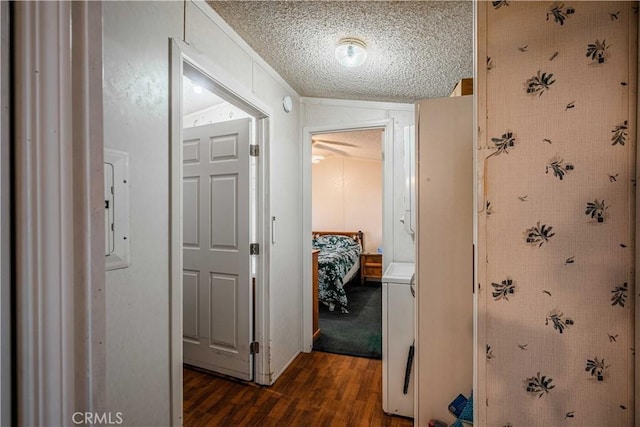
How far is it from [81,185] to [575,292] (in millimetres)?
1164

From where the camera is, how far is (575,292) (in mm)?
853

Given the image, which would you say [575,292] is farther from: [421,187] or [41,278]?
[41,278]

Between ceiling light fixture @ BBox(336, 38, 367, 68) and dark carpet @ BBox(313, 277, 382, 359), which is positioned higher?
ceiling light fixture @ BBox(336, 38, 367, 68)

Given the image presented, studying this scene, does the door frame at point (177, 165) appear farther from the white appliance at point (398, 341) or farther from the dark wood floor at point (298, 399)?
the white appliance at point (398, 341)

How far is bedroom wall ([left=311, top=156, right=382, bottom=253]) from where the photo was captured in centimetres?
616

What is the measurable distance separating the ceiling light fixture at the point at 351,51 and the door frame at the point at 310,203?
922 millimetres

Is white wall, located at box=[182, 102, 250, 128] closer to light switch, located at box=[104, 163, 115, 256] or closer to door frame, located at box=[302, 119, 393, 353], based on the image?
door frame, located at box=[302, 119, 393, 353]

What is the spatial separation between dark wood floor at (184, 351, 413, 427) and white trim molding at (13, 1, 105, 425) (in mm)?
1722

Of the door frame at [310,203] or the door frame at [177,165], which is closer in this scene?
the door frame at [177,165]

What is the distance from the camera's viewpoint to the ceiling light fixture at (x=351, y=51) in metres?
1.77

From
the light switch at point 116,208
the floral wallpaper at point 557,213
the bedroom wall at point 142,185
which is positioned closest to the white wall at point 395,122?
the bedroom wall at point 142,185

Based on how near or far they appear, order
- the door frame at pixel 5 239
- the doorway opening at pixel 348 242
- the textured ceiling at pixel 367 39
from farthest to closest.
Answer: the doorway opening at pixel 348 242, the textured ceiling at pixel 367 39, the door frame at pixel 5 239

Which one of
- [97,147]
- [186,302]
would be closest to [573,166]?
[97,147]

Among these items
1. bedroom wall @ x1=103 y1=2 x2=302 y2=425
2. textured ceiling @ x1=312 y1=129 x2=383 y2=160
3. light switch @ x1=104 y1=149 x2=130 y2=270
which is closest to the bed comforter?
textured ceiling @ x1=312 y1=129 x2=383 y2=160
